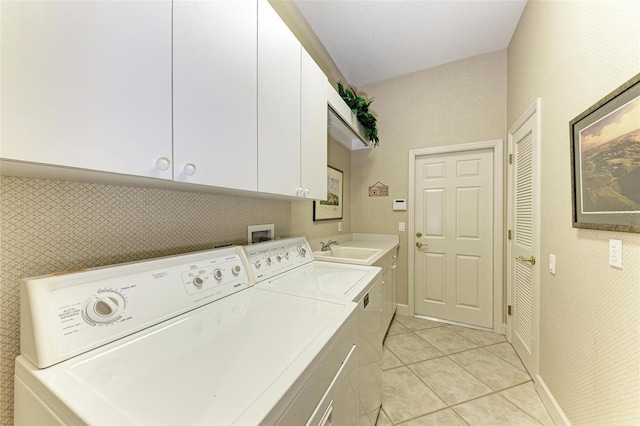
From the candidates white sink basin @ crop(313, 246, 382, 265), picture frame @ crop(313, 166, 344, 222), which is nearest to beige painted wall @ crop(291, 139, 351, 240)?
picture frame @ crop(313, 166, 344, 222)

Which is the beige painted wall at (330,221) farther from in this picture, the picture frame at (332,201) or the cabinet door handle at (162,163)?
the cabinet door handle at (162,163)

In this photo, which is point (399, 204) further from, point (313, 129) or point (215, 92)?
point (215, 92)

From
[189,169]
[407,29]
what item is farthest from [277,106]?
[407,29]

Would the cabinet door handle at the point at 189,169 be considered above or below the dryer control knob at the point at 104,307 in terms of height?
above

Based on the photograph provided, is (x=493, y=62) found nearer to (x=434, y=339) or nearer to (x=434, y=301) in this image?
(x=434, y=301)

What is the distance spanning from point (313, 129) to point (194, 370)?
4.57ft

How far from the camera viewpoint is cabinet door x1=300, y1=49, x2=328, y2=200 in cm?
147

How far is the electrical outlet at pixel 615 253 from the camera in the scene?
1.01m

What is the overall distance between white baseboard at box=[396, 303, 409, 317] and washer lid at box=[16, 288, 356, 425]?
99.5 inches

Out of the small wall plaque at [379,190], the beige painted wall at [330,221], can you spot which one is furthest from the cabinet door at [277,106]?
the small wall plaque at [379,190]

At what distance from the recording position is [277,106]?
48.1 inches

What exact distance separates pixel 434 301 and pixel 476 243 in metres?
0.85

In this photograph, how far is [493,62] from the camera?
8.63 feet

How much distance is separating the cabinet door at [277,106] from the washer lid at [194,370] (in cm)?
61
